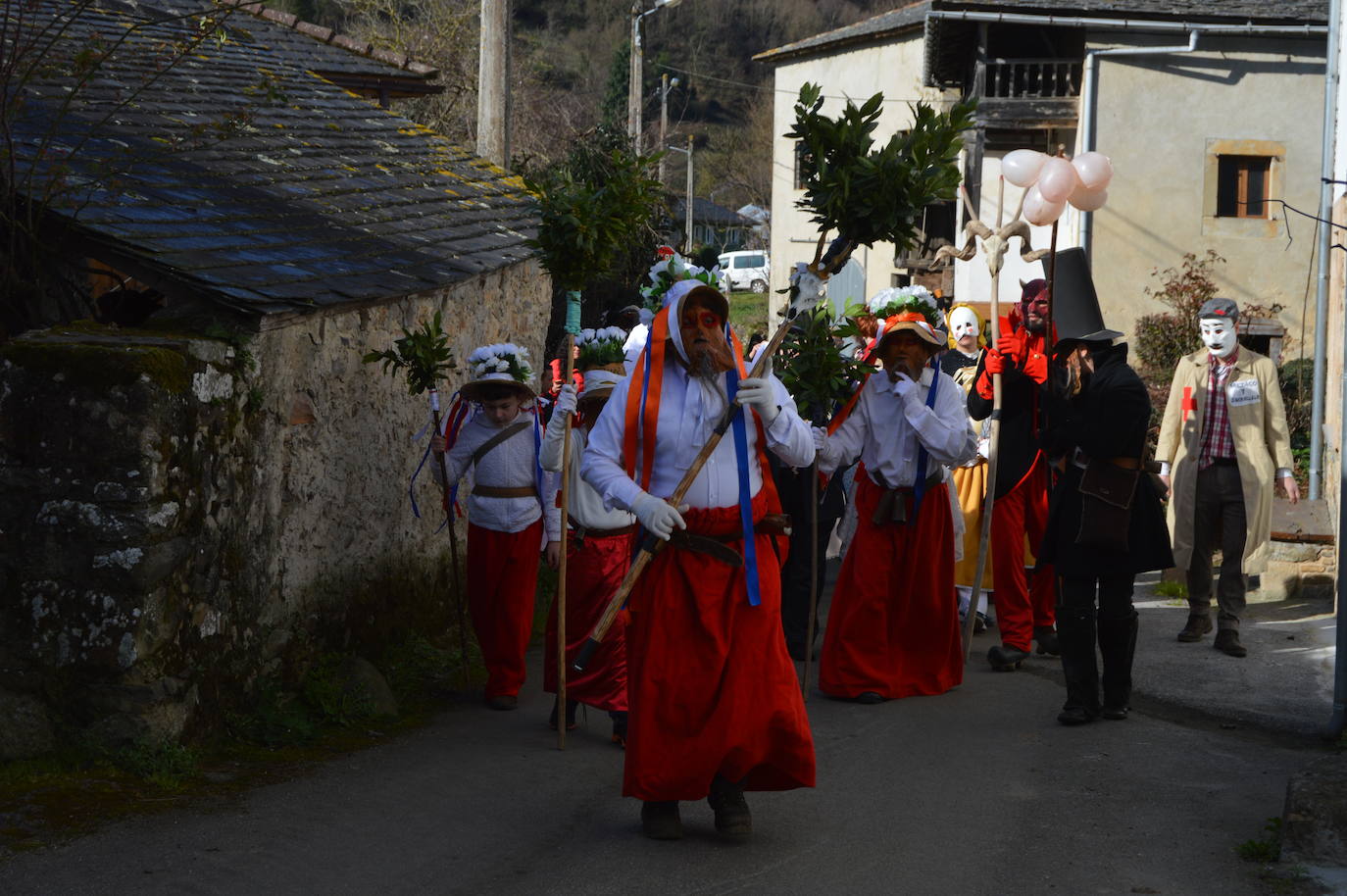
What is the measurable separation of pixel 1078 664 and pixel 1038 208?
3.39 m

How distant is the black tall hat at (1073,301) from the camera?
8.33 m

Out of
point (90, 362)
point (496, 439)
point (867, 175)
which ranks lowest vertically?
point (496, 439)

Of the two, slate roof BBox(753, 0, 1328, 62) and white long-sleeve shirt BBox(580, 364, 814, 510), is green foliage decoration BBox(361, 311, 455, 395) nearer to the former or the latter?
white long-sleeve shirt BBox(580, 364, 814, 510)

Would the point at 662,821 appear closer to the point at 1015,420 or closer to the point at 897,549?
the point at 897,549

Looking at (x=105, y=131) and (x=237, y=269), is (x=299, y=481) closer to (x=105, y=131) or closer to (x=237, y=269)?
(x=237, y=269)

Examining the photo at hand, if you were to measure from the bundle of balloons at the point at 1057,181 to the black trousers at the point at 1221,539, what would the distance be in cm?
186

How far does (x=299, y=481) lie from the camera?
26.6 feet

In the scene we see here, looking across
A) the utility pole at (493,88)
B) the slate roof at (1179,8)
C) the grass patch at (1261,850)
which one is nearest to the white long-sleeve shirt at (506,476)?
the grass patch at (1261,850)

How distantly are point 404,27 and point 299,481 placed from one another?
24.3 meters

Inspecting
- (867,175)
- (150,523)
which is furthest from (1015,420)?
(150,523)

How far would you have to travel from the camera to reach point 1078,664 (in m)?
7.63

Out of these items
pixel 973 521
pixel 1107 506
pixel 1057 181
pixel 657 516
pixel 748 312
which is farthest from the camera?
pixel 748 312

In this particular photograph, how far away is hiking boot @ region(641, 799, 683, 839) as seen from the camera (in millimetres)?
5770

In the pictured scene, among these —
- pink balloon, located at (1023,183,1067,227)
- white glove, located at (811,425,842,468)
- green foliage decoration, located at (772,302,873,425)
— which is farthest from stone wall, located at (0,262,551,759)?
pink balloon, located at (1023,183,1067,227)
